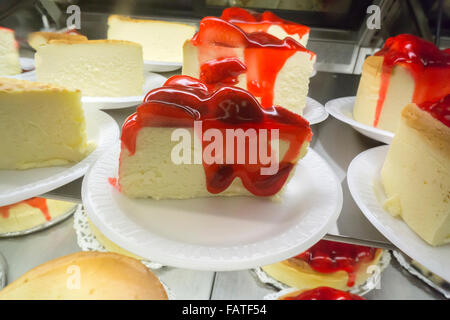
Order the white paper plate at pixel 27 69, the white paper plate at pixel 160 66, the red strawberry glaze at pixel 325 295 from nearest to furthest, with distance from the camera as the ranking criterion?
the red strawberry glaze at pixel 325 295 → the white paper plate at pixel 27 69 → the white paper plate at pixel 160 66

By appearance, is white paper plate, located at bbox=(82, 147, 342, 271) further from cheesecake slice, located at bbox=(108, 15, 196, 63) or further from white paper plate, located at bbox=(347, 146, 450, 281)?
cheesecake slice, located at bbox=(108, 15, 196, 63)

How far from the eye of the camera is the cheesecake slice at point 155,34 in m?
1.03

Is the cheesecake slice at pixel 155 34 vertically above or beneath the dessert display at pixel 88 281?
above

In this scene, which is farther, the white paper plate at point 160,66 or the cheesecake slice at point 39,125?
the white paper plate at point 160,66

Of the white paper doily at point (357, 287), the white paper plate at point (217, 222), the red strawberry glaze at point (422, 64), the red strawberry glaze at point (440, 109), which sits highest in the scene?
the red strawberry glaze at point (422, 64)

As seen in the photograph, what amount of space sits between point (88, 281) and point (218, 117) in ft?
1.22

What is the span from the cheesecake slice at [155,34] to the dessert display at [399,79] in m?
0.55

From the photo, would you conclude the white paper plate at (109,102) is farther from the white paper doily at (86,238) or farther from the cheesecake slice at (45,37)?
the white paper doily at (86,238)

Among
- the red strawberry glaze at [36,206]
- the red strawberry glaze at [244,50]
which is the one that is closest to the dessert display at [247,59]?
the red strawberry glaze at [244,50]

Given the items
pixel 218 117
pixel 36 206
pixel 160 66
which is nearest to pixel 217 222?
pixel 218 117

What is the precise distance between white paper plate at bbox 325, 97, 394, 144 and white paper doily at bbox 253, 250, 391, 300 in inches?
14.2

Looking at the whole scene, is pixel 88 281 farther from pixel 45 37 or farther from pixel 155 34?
pixel 155 34

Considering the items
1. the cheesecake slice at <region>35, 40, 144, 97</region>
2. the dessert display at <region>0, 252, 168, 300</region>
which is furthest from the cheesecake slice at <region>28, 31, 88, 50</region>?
the dessert display at <region>0, 252, 168, 300</region>

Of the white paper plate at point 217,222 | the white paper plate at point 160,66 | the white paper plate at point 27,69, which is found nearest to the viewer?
the white paper plate at point 217,222
